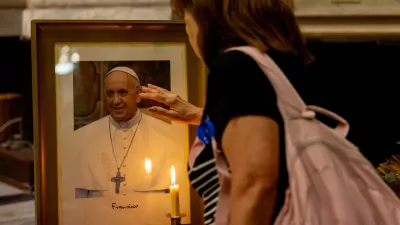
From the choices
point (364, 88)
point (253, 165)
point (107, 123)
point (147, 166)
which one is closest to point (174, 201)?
point (147, 166)

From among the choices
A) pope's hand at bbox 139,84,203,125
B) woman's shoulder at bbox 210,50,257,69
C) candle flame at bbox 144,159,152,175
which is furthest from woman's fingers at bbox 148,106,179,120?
woman's shoulder at bbox 210,50,257,69

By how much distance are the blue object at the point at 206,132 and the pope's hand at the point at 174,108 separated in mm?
267

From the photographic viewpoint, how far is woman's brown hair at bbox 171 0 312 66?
78 cm

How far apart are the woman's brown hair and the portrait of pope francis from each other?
0.36 m

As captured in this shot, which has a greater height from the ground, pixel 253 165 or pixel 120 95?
pixel 120 95

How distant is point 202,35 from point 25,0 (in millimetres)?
546

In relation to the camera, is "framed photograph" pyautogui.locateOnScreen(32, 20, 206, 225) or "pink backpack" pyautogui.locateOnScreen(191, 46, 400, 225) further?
"framed photograph" pyautogui.locateOnScreen(32, 20, 206, 225)

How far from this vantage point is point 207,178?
0.85 m

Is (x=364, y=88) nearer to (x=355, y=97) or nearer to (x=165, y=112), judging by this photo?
(x=355, y=97)

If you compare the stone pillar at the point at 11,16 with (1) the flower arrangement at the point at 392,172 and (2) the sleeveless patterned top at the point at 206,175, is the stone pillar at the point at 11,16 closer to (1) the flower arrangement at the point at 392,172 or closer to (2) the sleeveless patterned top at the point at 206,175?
(2) the sleeveless patterned top at the point at 206,175

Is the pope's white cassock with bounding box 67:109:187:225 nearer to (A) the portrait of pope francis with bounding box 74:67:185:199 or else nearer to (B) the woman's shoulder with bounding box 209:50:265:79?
(A) the portrait of pope francis with bounding box 74:67:185:199

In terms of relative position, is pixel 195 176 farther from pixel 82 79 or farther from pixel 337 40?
pixel 337 40

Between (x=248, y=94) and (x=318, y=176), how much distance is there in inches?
6.0
